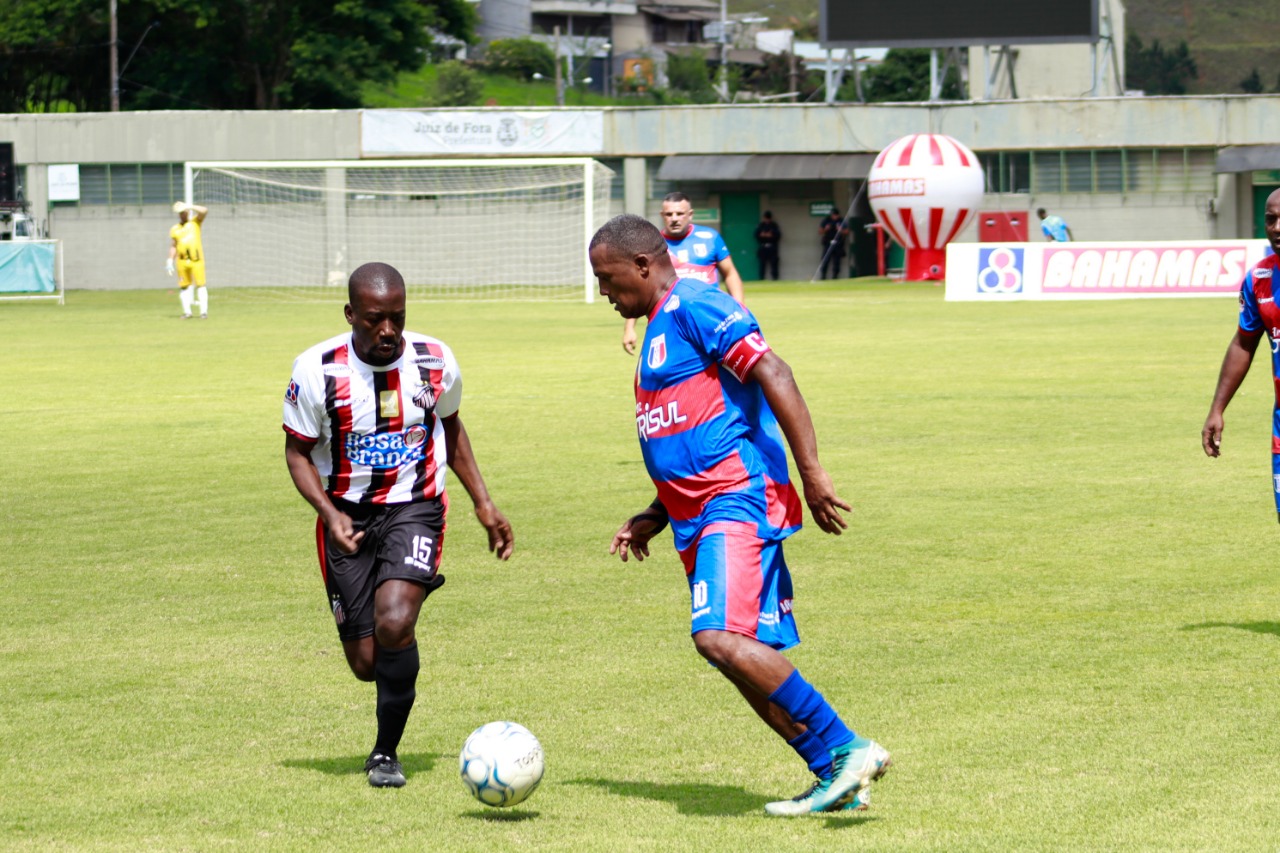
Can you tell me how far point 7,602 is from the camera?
8.76 metres

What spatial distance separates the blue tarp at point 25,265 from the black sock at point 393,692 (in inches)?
1501

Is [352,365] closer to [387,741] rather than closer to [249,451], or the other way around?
[387,741]

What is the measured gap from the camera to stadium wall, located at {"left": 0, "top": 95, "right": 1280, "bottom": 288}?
175 ft

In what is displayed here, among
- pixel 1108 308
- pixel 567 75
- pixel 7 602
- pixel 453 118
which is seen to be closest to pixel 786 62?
pixel 567 75

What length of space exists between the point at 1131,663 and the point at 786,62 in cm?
11440

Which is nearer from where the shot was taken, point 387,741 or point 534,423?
point 387,741

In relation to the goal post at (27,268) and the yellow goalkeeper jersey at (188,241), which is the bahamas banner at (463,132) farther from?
the yellow goalkeeper jersey at (188,241)

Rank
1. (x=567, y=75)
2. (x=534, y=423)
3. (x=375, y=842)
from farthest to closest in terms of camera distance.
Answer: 1. (x=567, y=75)
2. (x=534, y=423)
3. (x=375, y=842)

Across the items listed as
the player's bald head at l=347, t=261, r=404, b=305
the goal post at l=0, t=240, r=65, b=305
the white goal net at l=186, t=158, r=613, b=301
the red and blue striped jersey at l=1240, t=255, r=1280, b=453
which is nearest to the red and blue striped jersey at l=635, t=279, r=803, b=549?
the player's bald head at l=347, t=261, r=404, b=305

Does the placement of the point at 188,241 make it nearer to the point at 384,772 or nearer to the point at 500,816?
the point at 384,772

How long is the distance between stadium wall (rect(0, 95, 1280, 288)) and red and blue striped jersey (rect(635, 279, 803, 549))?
4876 cm

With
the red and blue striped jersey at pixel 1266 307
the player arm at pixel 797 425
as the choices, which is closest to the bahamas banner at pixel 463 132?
the red and blue striped jersey at pixel 1266 307

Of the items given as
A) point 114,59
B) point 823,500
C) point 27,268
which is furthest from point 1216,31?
point 823,500

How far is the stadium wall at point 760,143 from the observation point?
53.4 metres
